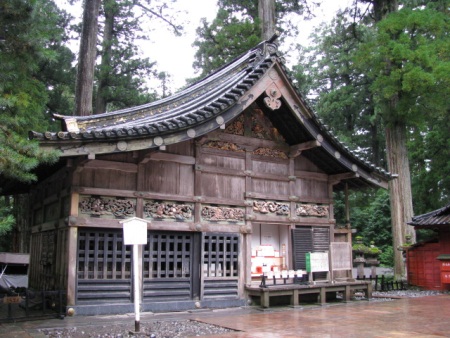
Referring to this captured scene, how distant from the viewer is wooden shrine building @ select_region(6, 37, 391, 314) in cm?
1056

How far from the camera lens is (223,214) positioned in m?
12.6

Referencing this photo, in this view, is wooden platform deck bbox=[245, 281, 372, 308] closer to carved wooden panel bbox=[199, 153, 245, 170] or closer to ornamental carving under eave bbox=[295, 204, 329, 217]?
ornamental carving under eave bbox=[295, 204, 329, 217]

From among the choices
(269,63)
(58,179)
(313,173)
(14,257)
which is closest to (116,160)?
(58,179)

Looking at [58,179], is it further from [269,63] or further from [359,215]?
[359,215]

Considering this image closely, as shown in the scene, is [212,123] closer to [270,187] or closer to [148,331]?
[270,187]

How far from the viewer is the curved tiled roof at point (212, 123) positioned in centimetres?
988

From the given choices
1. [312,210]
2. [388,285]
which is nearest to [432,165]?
[388,285]

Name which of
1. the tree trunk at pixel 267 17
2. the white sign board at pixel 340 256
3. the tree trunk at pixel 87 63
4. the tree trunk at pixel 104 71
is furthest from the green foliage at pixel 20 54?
the tree trunk at pixel 104 71

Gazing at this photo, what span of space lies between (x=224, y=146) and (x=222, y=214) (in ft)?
6.37

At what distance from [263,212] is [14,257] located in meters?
10.0

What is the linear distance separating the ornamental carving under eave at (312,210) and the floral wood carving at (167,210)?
364cm

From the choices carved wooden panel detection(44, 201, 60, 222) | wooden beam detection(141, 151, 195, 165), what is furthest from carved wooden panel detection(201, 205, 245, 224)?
carved wooden panel detection(44, 201, 60, 222)

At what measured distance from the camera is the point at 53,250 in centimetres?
1159

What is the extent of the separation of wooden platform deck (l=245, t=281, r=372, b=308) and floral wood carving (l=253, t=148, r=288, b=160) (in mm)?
3820
